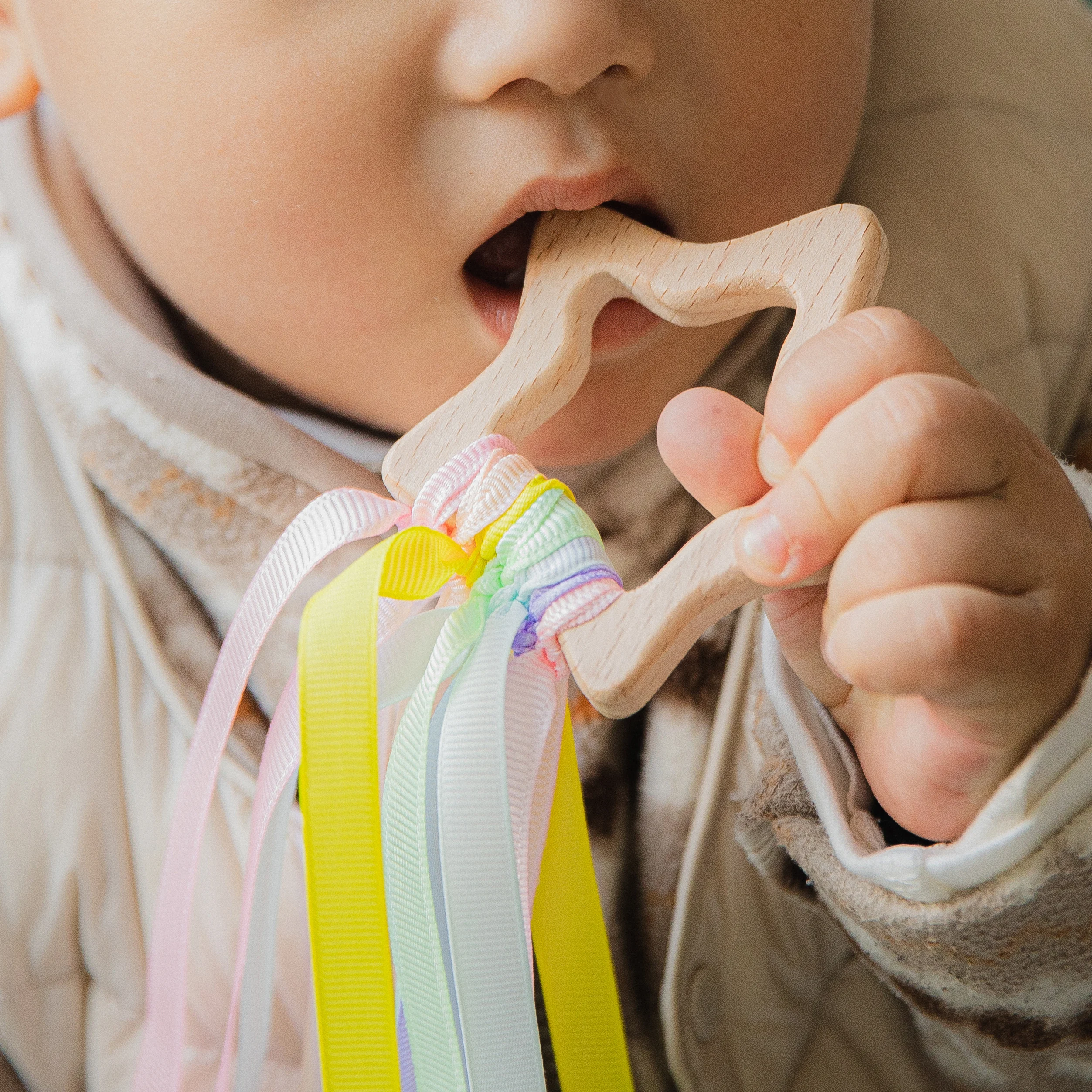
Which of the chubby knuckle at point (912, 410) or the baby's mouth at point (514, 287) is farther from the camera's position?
the baby's mouth at point (514, 287)

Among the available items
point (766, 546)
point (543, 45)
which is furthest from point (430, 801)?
point (543, 45)

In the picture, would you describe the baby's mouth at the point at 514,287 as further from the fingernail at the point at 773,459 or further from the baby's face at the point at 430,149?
the fingernail at the point at 773,459

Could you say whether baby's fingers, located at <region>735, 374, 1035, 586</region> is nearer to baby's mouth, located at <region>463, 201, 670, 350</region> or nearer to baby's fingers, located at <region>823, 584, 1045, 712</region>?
baby's fingers, located at <region>823, 584, 1045, 712</region>

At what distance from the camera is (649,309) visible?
0.53 meters

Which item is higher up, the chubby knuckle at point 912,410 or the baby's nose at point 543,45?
the baby's nose at point 543,45

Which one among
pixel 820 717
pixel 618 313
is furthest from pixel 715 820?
pixel 618 313

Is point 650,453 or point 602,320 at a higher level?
point 602,320

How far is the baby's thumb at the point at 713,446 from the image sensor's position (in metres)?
0.42

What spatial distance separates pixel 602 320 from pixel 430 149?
0.10m

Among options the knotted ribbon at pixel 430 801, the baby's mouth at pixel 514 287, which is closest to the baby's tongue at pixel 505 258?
the baby's mouth at pixel 514 287

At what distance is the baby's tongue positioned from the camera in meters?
0.56

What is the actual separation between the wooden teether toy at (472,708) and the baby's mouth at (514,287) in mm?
26

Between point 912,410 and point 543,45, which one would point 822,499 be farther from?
point 543,45

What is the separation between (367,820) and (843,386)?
20 cm
